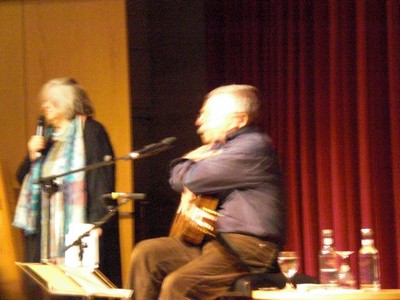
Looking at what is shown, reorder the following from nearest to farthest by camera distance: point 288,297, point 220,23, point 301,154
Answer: point 288,297 < point 301,154 < point 220,23

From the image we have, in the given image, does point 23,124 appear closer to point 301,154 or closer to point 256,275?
point 301,154

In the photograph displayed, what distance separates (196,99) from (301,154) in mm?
1096

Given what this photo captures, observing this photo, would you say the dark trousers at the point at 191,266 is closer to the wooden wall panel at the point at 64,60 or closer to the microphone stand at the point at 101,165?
the microphone stand at the point at 101,165

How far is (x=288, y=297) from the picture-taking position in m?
3.29

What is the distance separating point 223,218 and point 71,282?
83 cm

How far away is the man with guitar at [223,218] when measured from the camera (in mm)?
3471

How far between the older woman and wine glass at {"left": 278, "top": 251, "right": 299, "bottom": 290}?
3.45 feet

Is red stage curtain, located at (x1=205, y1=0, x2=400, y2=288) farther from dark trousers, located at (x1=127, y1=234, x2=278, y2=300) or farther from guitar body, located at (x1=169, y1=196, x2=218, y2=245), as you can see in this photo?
guitar body, located at (x1=169, y1=196, x2=218, y2=245)

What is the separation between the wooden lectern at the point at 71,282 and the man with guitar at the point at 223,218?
379 millimetres

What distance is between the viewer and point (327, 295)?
128 inches

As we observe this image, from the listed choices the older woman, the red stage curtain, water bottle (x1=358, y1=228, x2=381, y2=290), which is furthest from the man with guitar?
the red stage curtain

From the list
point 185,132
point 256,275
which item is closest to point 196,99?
point 185,132

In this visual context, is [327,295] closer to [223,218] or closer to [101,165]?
[223,218]

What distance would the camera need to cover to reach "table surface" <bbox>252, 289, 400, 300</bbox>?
325cm
